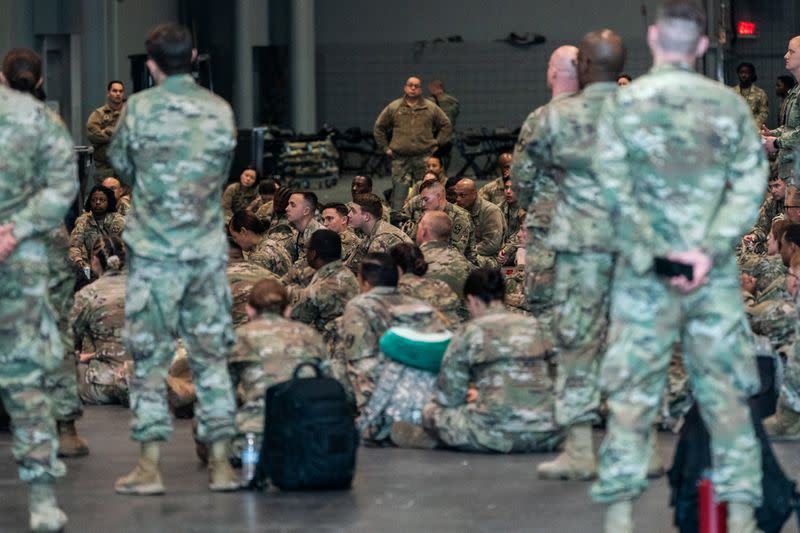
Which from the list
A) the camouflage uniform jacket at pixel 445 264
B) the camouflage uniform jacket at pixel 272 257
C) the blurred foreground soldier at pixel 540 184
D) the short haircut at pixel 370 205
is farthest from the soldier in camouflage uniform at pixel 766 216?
the blurred foreground soldier at pixel 540 184

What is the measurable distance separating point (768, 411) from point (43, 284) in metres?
3.94

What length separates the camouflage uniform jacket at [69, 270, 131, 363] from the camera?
10.2 metres

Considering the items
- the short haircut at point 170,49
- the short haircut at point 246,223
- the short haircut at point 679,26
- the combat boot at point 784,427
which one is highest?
the short haircut at point 679,26

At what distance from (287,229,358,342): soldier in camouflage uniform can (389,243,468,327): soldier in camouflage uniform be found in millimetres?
366

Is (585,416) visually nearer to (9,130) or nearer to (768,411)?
(768,411)

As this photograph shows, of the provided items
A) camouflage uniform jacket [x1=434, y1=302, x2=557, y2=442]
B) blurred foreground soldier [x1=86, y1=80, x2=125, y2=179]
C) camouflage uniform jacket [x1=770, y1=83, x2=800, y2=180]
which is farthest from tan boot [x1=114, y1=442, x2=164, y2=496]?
blurred foreground soldier [x1=86, y1=80, x2=125, y2=179]

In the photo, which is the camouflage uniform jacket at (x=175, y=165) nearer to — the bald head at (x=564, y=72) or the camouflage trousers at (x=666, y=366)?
the bald head at (x=564, y=72)

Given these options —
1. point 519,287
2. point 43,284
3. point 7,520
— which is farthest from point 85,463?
point 519,287

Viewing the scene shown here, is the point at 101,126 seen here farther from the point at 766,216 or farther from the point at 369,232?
the point at 766,216

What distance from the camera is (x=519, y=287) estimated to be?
12.6 metres

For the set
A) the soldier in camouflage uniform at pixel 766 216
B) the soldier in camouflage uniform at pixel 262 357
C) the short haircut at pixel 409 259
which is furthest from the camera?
the soldier in camouflage uniform at pixel 766 216

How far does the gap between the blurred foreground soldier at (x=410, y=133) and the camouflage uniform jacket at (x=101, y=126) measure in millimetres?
3063

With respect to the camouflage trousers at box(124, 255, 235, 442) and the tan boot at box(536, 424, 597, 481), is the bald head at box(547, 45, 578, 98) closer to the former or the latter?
the tan boot at box(536, 424, 597, 481)

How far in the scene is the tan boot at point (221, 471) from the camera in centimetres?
758
